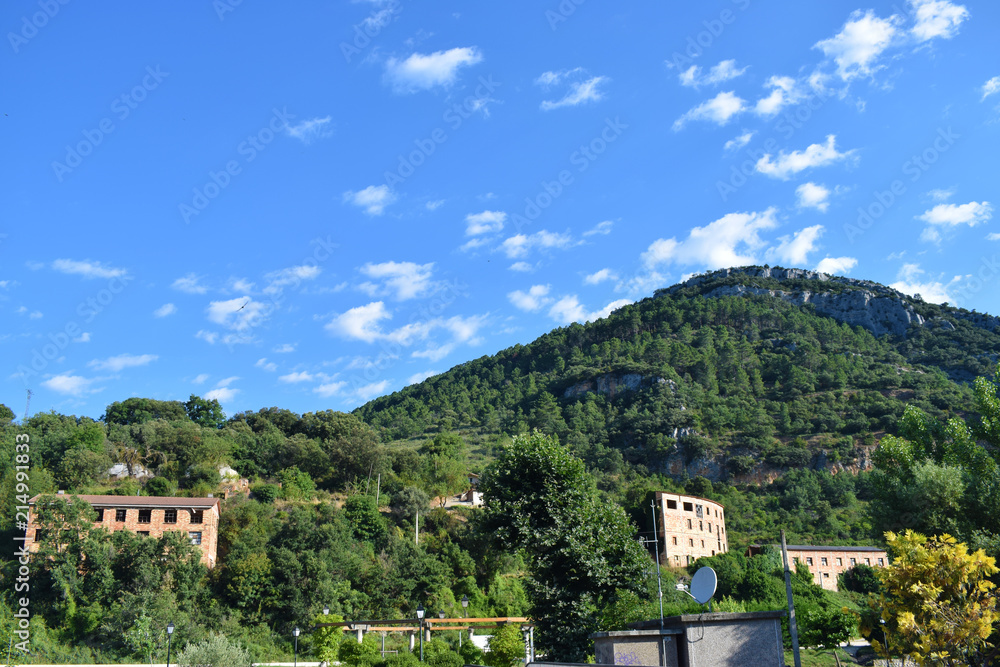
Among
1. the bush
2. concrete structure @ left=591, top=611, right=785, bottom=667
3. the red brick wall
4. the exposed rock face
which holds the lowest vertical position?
the bush

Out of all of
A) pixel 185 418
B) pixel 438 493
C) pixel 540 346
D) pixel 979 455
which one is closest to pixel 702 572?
pixel 979 455

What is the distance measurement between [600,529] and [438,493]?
132ft

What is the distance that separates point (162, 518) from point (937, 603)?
45253mm

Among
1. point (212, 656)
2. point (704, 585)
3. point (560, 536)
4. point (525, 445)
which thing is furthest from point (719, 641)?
point (212, 656)

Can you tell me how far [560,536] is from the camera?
25.2m

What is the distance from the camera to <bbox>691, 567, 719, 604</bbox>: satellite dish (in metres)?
15.6

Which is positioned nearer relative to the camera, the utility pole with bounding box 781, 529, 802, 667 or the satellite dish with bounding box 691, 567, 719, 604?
the utility pole with bounding box 781, 529, 802, 667

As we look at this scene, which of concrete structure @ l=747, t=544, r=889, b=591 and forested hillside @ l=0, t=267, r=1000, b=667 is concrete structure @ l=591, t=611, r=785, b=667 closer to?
forested hillside @ l=0, t=267, r=1000, b=667

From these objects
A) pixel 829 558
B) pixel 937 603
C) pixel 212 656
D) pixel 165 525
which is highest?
pixel 165 525

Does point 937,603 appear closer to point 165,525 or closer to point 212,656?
point 212,656

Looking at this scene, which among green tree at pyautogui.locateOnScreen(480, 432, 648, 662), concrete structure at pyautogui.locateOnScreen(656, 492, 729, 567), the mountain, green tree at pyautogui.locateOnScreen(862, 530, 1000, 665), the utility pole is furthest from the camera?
the mountain

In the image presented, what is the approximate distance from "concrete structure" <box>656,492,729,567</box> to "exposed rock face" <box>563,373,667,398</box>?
4736cm

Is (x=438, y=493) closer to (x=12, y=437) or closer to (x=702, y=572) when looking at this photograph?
(x=12, y=437)

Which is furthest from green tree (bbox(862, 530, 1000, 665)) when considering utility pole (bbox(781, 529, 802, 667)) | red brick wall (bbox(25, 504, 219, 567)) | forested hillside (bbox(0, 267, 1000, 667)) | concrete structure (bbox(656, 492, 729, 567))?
concrete structure (bbox(656, 492, 729, 567))
